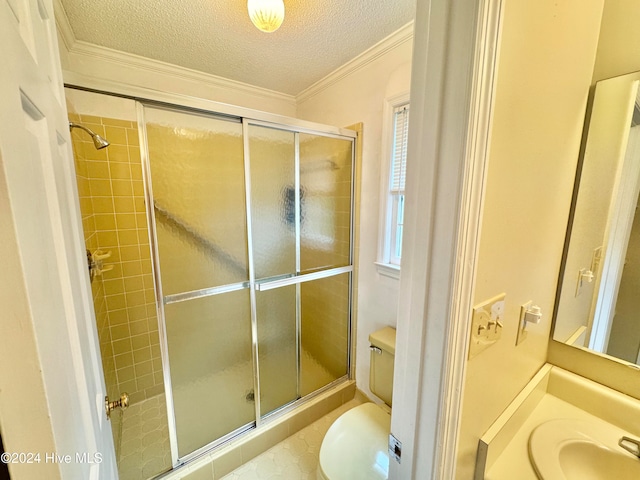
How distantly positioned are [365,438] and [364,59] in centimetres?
219

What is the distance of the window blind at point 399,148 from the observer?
4.96 feet

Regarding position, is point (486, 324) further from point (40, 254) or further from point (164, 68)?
point (164, 68)

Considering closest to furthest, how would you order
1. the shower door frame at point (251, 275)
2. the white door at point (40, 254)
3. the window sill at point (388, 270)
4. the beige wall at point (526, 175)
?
the white door at point (40, 254), the beige wall at point (526, 175), the shower door frame at point (251, 275), the window sill at point (388, 270)

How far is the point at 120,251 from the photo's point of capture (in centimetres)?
164

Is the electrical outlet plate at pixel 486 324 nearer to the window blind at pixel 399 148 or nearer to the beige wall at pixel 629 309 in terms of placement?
the beige wall at pixel 629 309

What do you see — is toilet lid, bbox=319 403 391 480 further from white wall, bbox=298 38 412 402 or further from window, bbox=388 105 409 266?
window, bbox=388 105 409 266

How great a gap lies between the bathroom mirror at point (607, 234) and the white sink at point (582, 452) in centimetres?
27

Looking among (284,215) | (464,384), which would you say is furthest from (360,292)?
(464,384)

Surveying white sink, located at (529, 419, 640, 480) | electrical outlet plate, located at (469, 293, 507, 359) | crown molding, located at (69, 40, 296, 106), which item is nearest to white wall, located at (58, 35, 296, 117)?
crown molding, located at (69, 40, 296, 106)

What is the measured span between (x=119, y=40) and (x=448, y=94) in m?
2.00

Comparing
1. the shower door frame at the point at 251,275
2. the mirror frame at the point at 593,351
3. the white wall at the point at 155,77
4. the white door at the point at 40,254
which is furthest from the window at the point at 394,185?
the white door at the point at 40,254

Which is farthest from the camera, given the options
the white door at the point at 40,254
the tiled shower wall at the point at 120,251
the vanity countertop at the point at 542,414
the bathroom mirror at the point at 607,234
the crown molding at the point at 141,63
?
the tiled shower wall at the point at 120,251

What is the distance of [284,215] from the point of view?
1.62 m

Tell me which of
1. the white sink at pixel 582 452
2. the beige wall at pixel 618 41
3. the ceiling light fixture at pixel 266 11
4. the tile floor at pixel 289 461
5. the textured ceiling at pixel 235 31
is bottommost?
the tile floor at pixel 289 461
